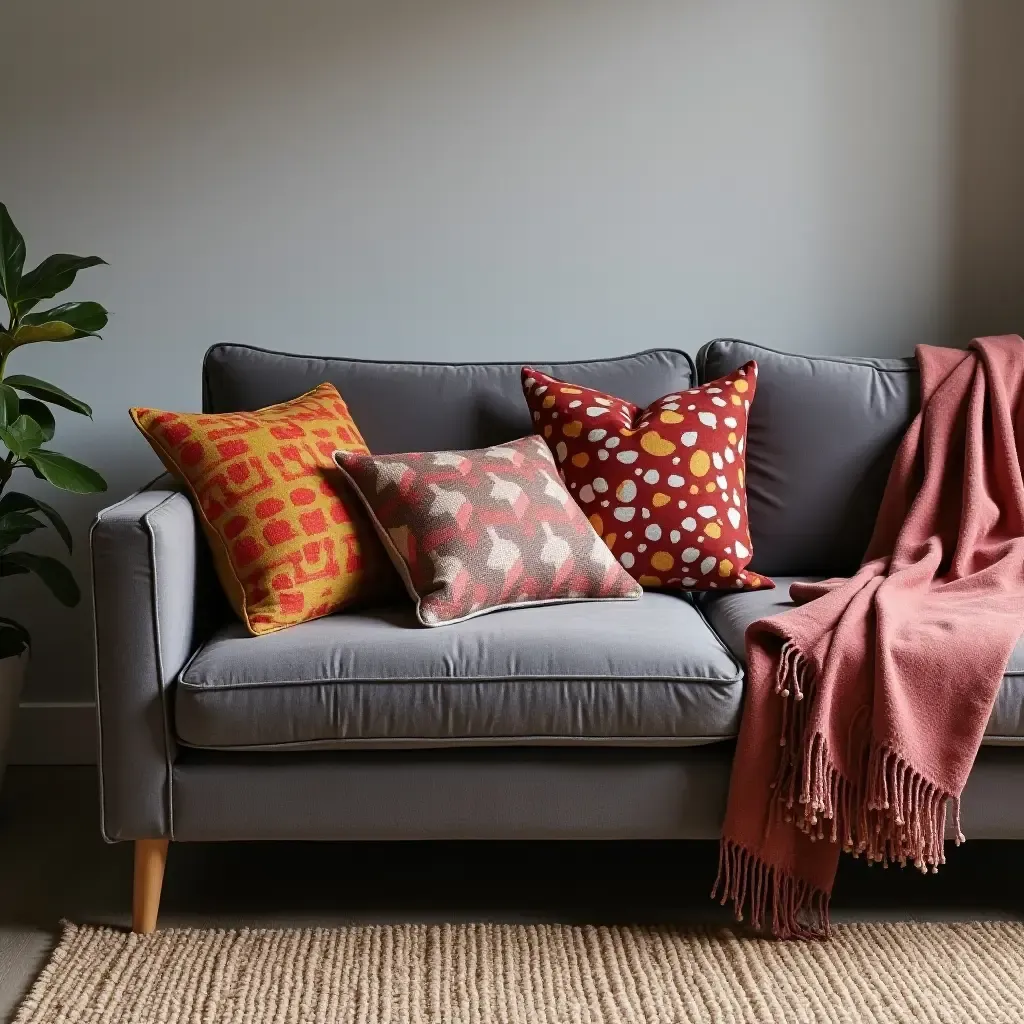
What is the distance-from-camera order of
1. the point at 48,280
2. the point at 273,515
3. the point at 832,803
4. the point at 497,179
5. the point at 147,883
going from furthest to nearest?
the point at 497,179 → the point at 48,280 → the point at 273,515 → the point at 147,883 → the point at 832,803

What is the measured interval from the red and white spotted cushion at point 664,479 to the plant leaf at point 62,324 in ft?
2.83

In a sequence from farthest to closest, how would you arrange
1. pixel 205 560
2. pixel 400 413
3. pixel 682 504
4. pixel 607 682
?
pixel 400 413
pixel 682 504
pixel 205 560
pixel 607 682

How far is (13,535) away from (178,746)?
701 mm

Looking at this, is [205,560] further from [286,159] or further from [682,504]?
[286,159]

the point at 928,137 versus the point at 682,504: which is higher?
the point at 928,137

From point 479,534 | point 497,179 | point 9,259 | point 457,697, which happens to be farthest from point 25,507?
point 497,179

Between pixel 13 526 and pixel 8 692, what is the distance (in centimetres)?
32

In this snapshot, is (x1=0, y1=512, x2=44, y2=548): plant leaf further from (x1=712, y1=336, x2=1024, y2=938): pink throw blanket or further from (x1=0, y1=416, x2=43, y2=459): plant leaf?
(x1=712, y1=336, x2=1024, y2=938): pink throw blanket

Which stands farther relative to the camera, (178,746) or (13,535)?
(13,535)

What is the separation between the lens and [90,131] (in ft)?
8.12

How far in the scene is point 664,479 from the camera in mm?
2064

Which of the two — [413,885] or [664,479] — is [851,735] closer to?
[664,479]

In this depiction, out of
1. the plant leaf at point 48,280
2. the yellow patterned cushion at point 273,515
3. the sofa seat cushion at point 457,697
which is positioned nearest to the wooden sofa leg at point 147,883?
the sofa seat cushion at point 457,697

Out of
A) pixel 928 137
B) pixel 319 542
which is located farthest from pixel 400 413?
pixel 928 137
